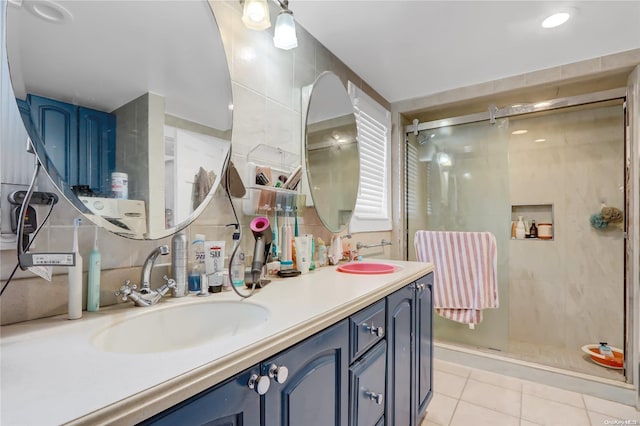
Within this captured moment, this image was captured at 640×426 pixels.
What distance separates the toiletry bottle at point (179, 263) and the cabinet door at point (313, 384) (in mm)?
496

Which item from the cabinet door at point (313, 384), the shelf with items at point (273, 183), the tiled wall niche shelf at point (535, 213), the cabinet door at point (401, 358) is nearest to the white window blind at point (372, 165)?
the shelf with items at point (273, 183)

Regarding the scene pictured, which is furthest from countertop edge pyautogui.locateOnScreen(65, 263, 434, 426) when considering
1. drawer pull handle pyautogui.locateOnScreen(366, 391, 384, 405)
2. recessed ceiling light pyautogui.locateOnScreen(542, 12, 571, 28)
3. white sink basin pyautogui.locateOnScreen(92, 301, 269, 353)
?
recessed ceiling light pyautogui.locateOnScreen(542, 12, 571, 28)

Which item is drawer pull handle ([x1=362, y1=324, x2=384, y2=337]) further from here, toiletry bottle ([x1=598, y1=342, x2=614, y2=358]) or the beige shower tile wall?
the beige shower tile wall

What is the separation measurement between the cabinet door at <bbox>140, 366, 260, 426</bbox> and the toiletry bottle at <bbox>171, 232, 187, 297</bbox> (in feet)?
1.69

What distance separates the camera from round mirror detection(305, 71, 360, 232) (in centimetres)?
180

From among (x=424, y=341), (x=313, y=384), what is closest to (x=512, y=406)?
(x=424, y=341)

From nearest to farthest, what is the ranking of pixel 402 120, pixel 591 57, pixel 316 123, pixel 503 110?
pixel 316 123, pixel 591 57, pixel 503 110, pixel 402 120

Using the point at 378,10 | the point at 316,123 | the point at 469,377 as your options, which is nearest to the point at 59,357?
the point at 316,123

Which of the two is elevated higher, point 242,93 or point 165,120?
point 242,93

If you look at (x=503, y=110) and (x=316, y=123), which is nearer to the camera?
(x=316, y=123)

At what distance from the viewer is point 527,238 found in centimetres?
306

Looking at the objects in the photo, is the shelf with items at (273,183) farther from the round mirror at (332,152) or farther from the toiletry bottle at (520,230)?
the toiletry bottle at (520,230)

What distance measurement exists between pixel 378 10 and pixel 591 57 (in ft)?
5.09

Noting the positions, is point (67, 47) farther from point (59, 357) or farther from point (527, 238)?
point (527, 238)
